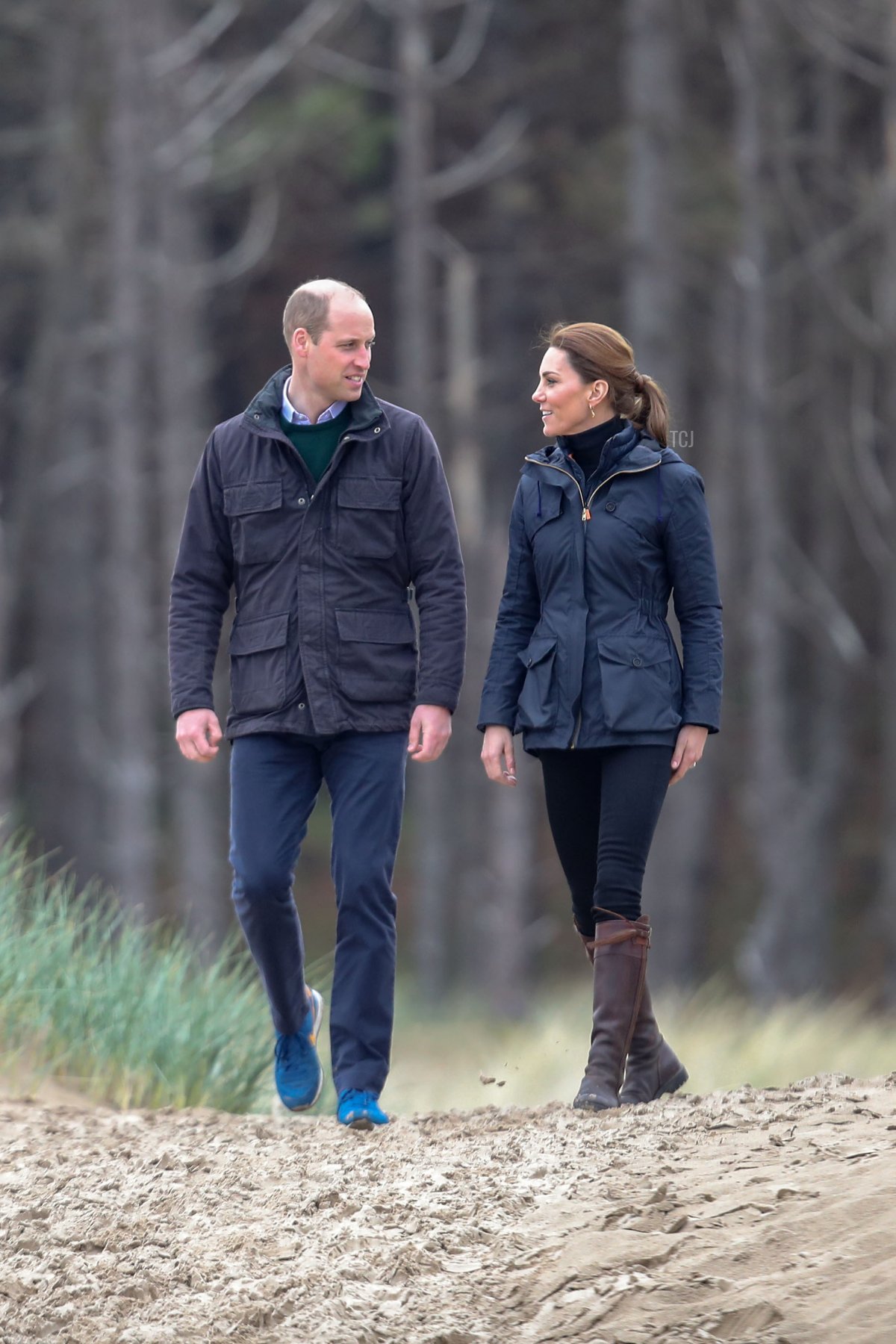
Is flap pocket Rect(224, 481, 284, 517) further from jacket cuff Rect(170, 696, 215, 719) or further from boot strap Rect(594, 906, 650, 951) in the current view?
boot strap Rect(594, 906, 650, 951)

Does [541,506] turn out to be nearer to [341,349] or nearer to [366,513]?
[366,513]

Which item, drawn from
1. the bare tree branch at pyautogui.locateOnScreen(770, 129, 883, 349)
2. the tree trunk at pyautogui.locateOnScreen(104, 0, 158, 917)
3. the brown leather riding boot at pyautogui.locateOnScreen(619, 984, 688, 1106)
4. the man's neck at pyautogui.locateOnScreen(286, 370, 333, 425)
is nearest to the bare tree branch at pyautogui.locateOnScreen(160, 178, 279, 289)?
the tree trunk at pyautogui.locateOnScreen(104, 0, 158, 917)

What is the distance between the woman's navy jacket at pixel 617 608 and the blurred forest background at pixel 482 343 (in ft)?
32.6

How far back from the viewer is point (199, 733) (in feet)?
16.8

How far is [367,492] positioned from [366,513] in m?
0.06

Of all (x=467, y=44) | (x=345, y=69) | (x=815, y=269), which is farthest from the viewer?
(x=345, y=69)

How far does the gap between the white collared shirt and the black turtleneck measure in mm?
671

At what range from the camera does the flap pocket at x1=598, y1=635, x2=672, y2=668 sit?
4785mm

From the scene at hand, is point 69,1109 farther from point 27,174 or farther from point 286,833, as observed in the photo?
point 27,174

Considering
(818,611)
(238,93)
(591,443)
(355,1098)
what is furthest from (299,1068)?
(238,93)

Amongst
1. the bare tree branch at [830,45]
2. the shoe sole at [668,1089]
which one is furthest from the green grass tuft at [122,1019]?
A: the bare tree branch at [830,45]

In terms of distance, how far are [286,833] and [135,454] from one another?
1223cm

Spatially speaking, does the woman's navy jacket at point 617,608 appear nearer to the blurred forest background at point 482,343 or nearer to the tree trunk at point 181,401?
the blurred forest background at point 482,343

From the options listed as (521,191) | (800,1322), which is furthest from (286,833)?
(521,191)
